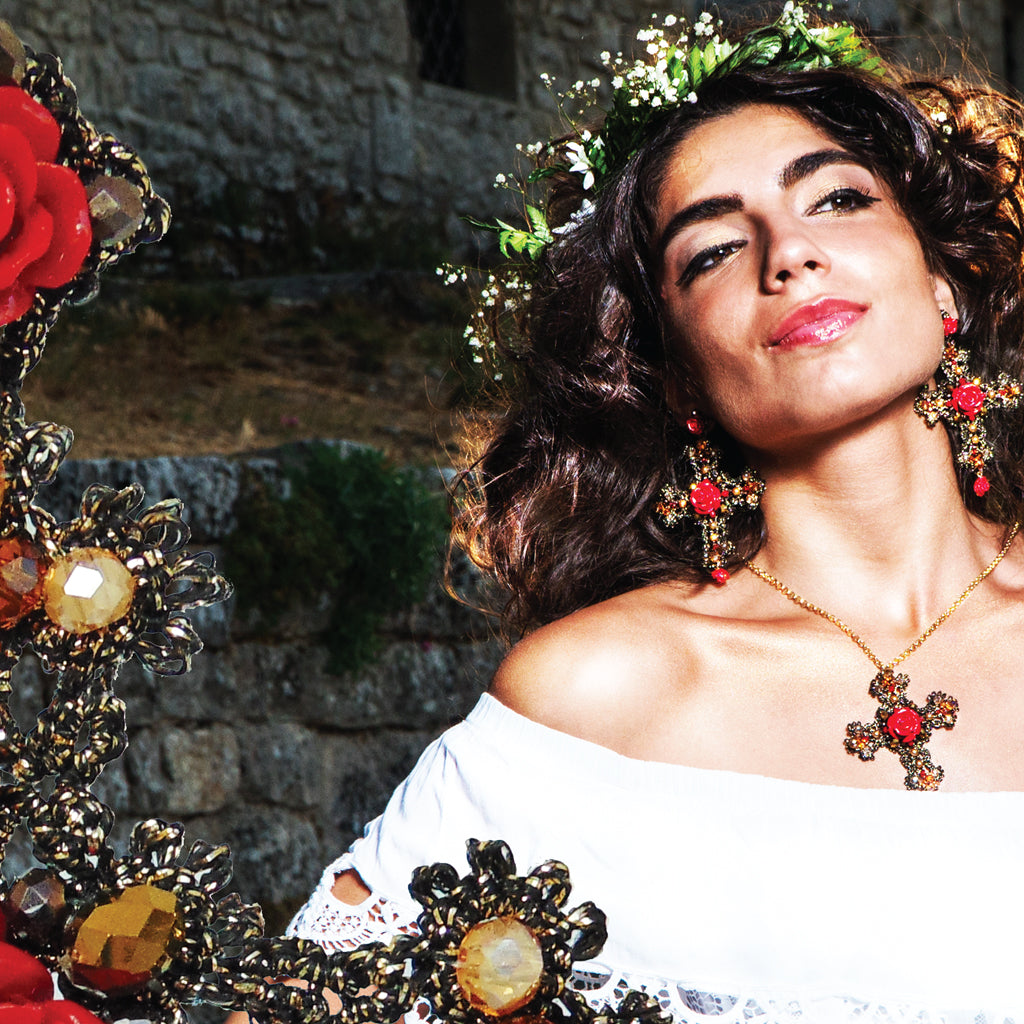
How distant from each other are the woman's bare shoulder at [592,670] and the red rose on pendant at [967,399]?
564mm

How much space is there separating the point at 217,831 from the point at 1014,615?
8.03 feet

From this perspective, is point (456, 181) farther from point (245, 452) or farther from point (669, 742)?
point (669, 742)

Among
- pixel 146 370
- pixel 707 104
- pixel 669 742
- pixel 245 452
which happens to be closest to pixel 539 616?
pixel 669 742

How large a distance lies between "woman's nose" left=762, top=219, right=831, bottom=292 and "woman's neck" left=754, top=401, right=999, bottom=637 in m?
0.25

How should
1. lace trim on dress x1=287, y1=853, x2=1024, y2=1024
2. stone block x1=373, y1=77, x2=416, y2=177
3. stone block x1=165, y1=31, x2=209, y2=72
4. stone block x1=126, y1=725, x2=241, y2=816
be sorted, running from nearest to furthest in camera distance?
lace trim on dress x1=287, y1=853, x2=1024, y2=1024 → stone block x1=126, y1=725, x2=241, y2=816 → stone block x1=165, y1=31, x2=209, y2=72 → stone block x1=373, y1=77, x2=416, y2=177

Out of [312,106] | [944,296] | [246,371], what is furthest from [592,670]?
[312,106]

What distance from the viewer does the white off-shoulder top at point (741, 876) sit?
1579 millimetres

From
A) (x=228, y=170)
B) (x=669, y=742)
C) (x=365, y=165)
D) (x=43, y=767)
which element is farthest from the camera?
(x=365, y=165)

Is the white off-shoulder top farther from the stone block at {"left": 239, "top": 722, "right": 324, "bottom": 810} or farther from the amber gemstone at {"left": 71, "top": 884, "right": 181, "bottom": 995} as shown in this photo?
the stone block at {"left": 239, "top": 722, "right": 324, "bottom": 810}

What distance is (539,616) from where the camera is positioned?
2.29 metres

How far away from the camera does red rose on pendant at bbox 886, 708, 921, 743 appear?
1741 mm

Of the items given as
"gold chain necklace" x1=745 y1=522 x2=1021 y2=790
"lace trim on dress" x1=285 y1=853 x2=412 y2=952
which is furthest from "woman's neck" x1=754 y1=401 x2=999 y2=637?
"lace trim on dress" x1=285 y1=853 x2=412 y2=952

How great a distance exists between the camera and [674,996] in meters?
1.63

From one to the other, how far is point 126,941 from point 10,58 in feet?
1.63
